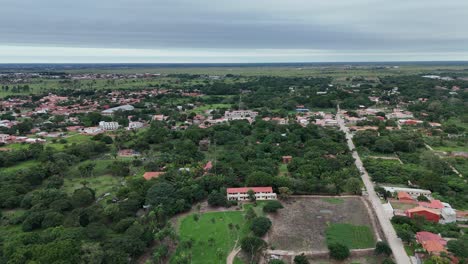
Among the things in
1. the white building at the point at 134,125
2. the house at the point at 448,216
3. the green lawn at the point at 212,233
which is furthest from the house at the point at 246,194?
the white building at the point at 134,125

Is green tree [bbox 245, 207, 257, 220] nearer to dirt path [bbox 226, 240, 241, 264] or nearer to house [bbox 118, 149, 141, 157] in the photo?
dirt path [bbox 226, 240, 241, 264]

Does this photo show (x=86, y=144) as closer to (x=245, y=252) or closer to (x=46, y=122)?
(x=46, y=122)

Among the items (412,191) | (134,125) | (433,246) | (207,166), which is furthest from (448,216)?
(134,125)

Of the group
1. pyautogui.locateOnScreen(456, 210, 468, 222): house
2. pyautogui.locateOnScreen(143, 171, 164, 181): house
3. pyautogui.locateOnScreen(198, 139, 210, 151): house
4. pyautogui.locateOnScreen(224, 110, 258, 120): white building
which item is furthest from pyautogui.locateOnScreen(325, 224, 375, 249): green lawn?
pyautogui.locateOnScreen(224, 110, 258, 120): white building

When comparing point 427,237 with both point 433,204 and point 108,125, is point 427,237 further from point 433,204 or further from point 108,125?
point 108,125

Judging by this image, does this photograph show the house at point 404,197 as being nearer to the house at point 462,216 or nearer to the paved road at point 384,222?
the paved road at point 384,222

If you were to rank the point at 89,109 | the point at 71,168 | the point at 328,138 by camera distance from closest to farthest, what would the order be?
→ the point at 71,168 < the point at 328,138 < the point at 89,109

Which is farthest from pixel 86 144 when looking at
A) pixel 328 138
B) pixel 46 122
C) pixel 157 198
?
pixel 328 138
